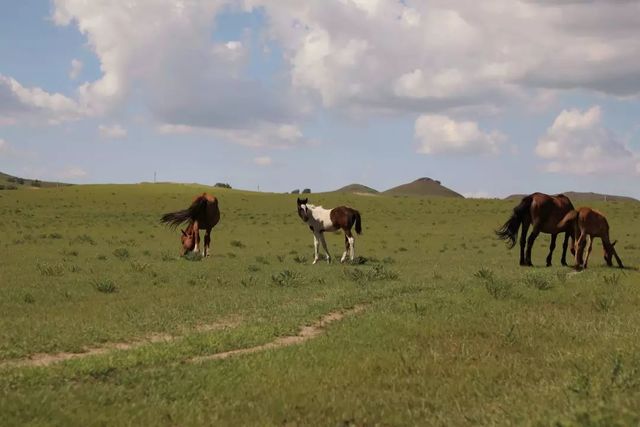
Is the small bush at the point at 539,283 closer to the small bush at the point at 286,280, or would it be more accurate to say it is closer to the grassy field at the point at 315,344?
the grassy field at the point at 315,344

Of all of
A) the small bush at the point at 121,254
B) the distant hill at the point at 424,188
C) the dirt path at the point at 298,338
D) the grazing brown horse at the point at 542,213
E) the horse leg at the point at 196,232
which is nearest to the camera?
the dirt path at the point at 298,338

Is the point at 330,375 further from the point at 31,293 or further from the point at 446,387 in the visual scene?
the point at 31,293

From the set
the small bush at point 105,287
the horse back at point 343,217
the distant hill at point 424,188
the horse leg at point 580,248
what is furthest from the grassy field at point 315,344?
the distant hill at point 424,188

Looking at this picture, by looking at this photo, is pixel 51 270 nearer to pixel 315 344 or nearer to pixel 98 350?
pixel 98 350

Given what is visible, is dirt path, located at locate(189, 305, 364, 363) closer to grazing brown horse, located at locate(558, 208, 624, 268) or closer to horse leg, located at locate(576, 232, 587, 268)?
horse leg, located at locate(576, 232, 587, 268)

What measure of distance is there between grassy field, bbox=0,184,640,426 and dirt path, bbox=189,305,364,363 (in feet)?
0.45

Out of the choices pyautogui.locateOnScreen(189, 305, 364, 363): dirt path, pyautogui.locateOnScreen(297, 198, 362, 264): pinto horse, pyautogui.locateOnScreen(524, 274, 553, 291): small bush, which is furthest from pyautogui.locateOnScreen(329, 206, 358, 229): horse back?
pyautogui.locateOnScreen(189, 305, 364, 363): dirt path

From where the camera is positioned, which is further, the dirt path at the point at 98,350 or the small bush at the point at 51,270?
the small bush at the point at 51,270

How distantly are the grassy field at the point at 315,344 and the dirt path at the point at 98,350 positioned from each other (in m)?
0.05

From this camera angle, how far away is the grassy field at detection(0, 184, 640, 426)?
5.88 meters

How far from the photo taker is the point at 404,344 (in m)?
8.70

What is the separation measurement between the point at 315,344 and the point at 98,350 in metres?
2.98

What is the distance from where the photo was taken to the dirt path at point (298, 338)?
823cm

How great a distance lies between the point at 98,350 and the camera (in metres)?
8.75
